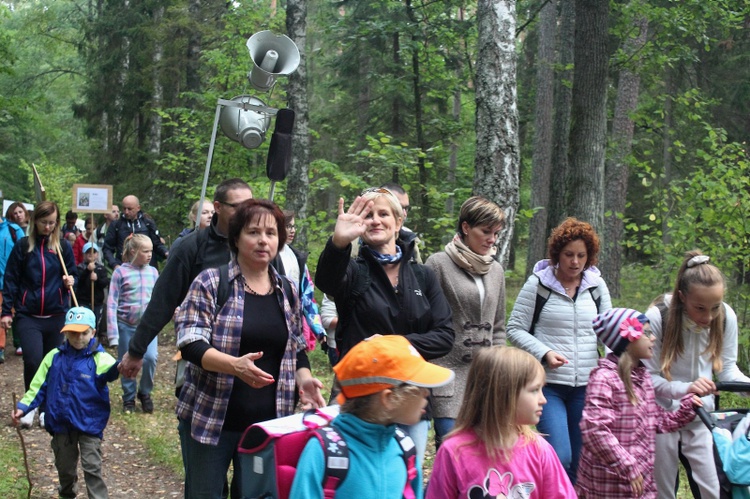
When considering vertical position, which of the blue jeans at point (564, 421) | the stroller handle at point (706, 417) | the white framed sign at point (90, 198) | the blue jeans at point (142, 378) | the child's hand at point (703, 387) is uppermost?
the white framed sign at point (90, 198)

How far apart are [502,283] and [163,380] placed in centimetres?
815

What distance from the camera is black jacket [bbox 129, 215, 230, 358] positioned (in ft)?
15.1

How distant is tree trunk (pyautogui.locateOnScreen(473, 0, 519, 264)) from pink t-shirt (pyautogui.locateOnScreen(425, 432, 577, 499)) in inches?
186

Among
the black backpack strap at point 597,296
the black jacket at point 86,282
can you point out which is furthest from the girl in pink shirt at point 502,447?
the black jacket at point 86,282

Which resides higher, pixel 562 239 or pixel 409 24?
pixel 409 24

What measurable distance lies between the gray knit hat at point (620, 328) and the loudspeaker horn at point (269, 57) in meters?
4.94

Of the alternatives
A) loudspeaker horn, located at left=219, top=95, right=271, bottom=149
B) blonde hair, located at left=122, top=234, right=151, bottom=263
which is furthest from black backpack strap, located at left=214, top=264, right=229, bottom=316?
blonde hair, located at left=122, top=234, right=151, bottom=263

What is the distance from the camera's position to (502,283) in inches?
218

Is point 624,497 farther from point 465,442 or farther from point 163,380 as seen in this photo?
point 163,380

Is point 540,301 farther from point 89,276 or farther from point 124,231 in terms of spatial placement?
point 124,231

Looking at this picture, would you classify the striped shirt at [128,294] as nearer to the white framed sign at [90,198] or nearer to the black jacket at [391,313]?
the white framed sign at [90,198]

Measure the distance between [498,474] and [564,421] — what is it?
204 centimetres

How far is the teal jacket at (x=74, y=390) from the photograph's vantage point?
6.24m

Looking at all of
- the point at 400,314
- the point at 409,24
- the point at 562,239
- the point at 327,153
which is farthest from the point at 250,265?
the point at 327,153
